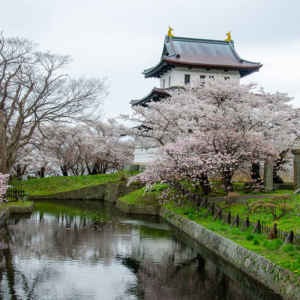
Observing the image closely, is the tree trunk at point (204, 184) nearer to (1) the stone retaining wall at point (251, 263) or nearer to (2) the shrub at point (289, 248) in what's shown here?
(1) the stone retaining wall at point (251, 263)

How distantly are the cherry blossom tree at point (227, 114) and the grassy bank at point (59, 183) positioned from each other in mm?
14365

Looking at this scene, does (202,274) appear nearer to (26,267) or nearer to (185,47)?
(26,267)

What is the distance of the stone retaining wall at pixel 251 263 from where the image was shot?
960 cm

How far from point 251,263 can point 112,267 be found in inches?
183

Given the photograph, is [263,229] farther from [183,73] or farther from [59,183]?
[59,183]

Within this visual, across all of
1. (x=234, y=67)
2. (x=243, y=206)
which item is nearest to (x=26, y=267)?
(x=243, y=206)

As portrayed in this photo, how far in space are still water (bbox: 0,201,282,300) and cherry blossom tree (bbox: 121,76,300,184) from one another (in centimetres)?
991

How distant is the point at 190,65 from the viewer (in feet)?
153

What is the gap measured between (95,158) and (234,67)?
22835 mm

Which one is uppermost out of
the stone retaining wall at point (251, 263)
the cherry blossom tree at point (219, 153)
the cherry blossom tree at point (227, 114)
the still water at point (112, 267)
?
the cherry blossom tree at point (227, 114)

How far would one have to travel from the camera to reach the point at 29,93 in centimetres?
3089

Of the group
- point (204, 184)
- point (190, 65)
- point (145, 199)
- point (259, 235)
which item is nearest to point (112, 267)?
point (259, 235)

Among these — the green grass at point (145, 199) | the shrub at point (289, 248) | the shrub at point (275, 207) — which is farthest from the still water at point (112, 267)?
the green grass at point (145, 199)

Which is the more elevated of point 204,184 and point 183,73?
point 183,73
